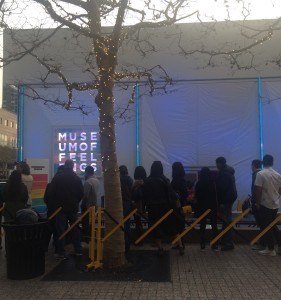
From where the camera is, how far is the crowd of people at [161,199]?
7.85 metres

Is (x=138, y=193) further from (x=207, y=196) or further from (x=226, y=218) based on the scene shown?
(x=226, y=218)

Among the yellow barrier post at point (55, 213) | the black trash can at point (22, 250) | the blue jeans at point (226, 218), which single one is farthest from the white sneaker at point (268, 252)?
the black trash can at point (22, 250)

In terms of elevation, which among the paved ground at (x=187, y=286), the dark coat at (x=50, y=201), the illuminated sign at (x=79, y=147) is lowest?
the paved ground at (x=187, y=286)

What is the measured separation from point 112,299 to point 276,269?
2.96 metres

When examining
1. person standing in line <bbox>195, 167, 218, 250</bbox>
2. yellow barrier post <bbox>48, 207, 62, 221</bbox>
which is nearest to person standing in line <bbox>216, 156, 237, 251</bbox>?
person standing in line <bbox>195, 167, 218, 250</bbox>

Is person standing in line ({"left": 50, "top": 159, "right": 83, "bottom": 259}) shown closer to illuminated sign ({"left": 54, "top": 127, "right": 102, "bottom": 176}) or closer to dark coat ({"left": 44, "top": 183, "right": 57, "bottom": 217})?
dark coat ({"left": 44, "top": 183, "right": 57, "bottom": 217})

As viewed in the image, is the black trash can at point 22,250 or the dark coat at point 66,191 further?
the dark coat at point 66,191

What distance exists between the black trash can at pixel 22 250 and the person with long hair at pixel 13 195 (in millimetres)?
1846

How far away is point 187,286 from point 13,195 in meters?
4.02

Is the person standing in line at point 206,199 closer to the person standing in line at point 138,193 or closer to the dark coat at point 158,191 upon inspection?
the dark coat at point 158,191

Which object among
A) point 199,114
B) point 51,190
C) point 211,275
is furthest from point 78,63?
point 211,275

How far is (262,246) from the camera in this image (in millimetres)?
8492

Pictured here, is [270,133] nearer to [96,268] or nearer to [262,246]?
[262,246]

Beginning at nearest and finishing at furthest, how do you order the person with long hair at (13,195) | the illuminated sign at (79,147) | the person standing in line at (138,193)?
the person with long hair at (13,195)
the person standing in line at (138,193)
the illuminated sign at (79,147)
